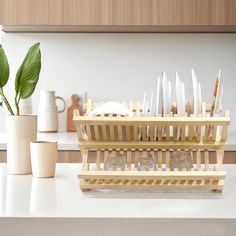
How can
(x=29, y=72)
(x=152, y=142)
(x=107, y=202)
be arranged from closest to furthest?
(x=107, y=202)
(x=152, y=142)
(x=29, y=72)

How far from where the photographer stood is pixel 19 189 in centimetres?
130

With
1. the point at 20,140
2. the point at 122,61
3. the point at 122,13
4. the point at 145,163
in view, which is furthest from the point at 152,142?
the point at 122,61

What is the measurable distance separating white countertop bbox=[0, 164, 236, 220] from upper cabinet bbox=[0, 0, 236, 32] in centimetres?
197

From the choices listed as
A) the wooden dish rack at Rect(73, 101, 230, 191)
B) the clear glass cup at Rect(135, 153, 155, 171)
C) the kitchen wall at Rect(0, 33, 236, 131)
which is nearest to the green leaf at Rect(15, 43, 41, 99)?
the wooden dish rack at Rect(73, 101, 230, 191)

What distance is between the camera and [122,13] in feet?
10.6

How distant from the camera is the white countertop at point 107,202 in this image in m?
1.01

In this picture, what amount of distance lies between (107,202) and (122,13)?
2.26m

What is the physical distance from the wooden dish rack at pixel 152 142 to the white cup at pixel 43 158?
7.1 inches

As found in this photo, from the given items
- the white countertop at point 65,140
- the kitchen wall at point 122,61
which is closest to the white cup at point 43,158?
the white countertop at point 65,140

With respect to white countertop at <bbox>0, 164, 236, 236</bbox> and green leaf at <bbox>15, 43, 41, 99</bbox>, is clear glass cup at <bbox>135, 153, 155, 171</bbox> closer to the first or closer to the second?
white countertop at <bbox>0, 164, 236, 236</bbox>

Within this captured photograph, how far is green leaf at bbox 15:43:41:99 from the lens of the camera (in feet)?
4.71

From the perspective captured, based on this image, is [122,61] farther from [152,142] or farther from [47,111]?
[152,142]

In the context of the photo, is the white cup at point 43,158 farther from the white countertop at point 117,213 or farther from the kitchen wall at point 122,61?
the kitchen wall at point 122,61
